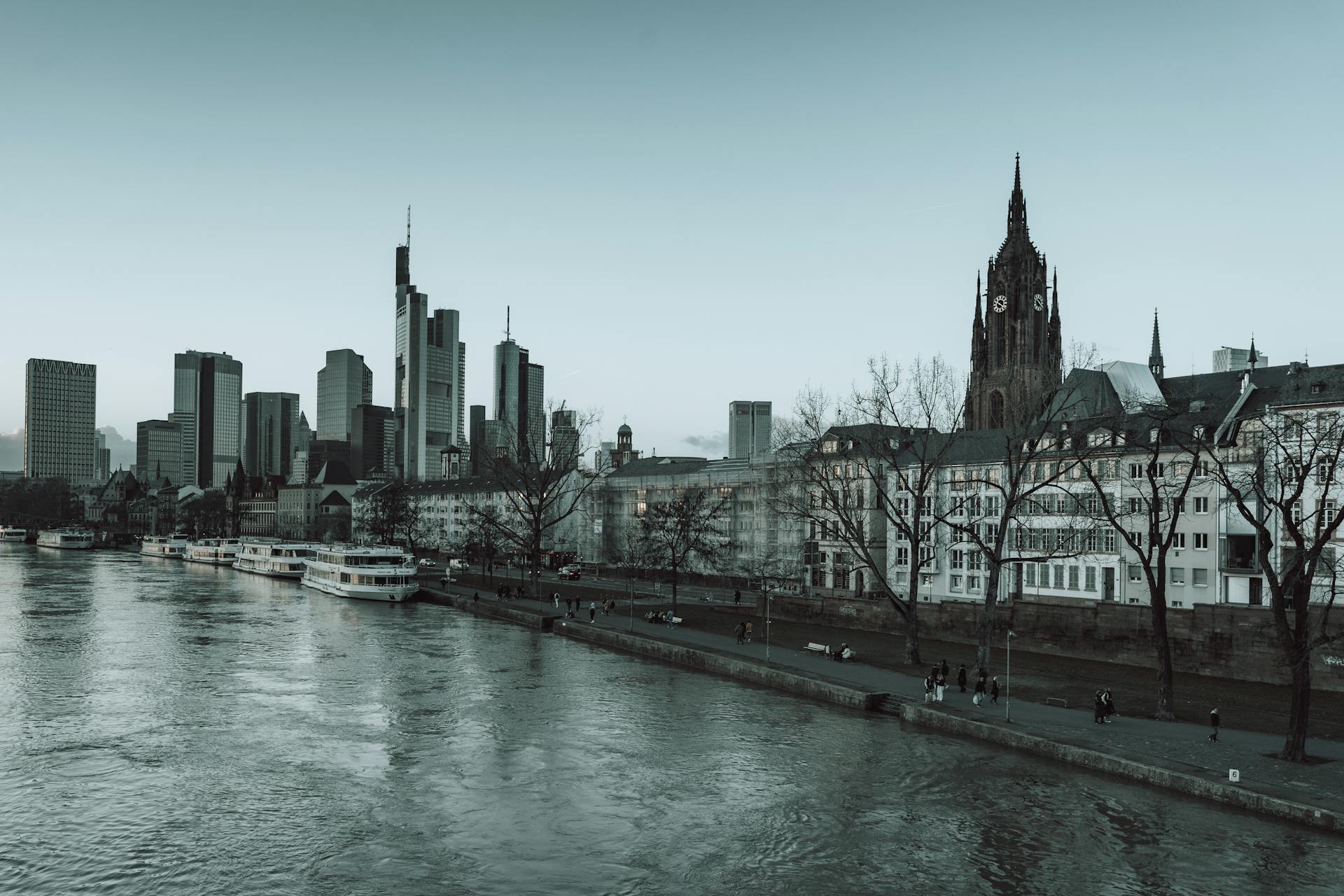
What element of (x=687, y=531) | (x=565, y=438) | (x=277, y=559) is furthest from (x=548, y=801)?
(x=277, y=559)

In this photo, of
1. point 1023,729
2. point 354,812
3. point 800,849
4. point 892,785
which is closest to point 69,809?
point 354,812

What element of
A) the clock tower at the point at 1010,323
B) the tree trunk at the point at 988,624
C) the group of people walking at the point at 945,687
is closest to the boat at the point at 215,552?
the clock tower at the point at 1010,323

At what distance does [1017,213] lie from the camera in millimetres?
158000

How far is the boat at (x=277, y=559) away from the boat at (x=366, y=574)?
2149 centimetres

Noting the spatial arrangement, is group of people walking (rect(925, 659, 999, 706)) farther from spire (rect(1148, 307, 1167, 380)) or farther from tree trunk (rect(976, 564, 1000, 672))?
spire (rect(1148, 307, 1167, 380))

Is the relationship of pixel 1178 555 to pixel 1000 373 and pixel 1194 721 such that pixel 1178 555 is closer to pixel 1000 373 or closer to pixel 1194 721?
pixel 1194 721

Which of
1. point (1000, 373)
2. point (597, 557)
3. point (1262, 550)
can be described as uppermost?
point (1000, 373)

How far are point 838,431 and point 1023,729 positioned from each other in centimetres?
7250

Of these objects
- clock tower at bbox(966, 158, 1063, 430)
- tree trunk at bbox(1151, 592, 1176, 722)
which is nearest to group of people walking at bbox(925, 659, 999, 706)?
tree trunk at bbox(1151, 592, 1176, 722)

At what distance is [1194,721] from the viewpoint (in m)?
42.0

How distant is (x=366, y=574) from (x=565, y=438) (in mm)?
26629

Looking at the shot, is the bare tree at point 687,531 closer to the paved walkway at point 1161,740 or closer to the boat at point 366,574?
the boat at point 366,574

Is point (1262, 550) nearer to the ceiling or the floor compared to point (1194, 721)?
nearer to the ceiling

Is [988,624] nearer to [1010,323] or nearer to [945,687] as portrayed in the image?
[945,687]
